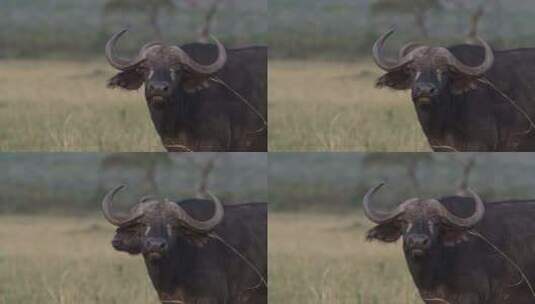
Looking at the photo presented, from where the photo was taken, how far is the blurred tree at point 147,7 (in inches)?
544

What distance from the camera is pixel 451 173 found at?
44.4 feet

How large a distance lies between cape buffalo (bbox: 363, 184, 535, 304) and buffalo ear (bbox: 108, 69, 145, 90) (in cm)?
144

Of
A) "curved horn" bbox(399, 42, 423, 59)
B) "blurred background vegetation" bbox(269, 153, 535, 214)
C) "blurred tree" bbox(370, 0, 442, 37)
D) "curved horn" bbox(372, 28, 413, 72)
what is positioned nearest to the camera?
"curved horn" bbox(372, 28, 413, 72)

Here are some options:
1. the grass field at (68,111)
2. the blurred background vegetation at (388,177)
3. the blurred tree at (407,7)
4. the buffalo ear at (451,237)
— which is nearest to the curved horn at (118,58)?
the grass field at (68,111)

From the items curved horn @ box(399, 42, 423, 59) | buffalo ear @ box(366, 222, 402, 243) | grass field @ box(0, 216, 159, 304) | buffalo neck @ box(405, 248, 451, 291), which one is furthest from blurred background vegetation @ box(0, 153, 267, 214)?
buffalo neck @ box(405, 248, 451, 291)

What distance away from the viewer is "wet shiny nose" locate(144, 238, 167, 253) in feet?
40.6

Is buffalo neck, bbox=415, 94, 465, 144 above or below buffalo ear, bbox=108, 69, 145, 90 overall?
below

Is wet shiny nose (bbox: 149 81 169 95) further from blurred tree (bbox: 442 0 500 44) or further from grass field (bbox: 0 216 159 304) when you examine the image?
blurred tree (bbox: 442 0 500 44)

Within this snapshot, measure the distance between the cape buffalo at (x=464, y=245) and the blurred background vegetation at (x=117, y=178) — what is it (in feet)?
2.85

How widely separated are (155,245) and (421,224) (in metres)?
1.39

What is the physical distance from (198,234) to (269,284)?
69 centimetres

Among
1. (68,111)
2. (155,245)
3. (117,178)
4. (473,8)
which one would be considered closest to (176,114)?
(117,178)

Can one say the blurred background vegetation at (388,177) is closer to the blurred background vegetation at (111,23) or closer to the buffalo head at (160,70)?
the buffalo head at (160,70)

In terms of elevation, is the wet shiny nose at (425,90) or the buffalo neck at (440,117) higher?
the wet shiny nose at (425,90)
